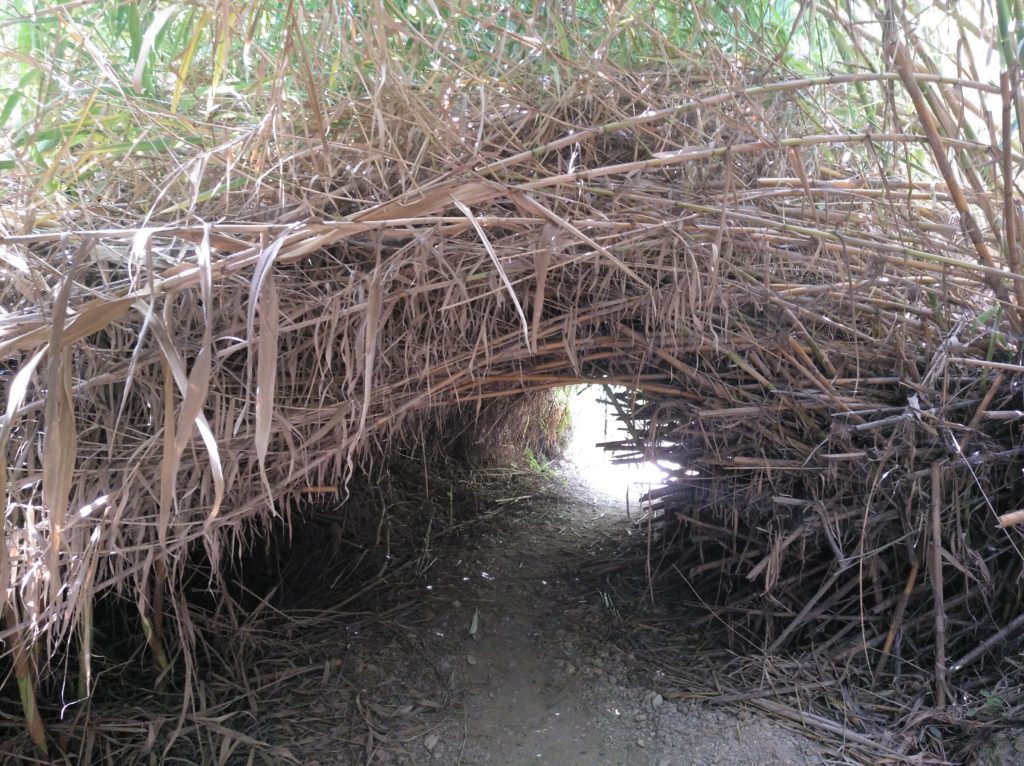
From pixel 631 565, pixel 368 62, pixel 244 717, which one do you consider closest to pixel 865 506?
pixel 631 565

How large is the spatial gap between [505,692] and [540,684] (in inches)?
4.7

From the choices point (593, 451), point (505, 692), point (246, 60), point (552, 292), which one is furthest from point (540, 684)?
point (593, 451)

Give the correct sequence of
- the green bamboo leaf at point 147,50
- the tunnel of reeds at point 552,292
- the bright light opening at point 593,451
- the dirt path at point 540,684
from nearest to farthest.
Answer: the green bamboo leaf at point 147,50 < the tunnel of reeds at point 552,292 < the dirt path at point 540,684 < the bright light opening at point 593,451

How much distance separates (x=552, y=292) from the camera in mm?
2039

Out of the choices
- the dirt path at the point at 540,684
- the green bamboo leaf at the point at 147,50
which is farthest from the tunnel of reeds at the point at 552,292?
the dirt path at the point at 540,684

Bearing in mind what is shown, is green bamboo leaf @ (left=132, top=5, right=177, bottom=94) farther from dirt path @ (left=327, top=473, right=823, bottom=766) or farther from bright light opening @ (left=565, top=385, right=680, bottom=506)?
bright light opening @ (left=565, top=385, right=680, bottom=506)

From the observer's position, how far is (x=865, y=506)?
2232 mm

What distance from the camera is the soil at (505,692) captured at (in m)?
2.20

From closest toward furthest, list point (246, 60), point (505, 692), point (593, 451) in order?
point (246, 60) → point (505, 692) → point (593, 451)

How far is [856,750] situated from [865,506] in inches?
26.6

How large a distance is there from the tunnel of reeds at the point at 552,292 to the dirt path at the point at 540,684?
366 millimetres

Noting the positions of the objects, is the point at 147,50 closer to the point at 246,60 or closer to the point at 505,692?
the point at 246,60

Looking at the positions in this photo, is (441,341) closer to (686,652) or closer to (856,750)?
(686,652)

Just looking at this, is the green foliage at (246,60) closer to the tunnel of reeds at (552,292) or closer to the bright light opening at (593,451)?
the tunnel of reeds at (552,292)
